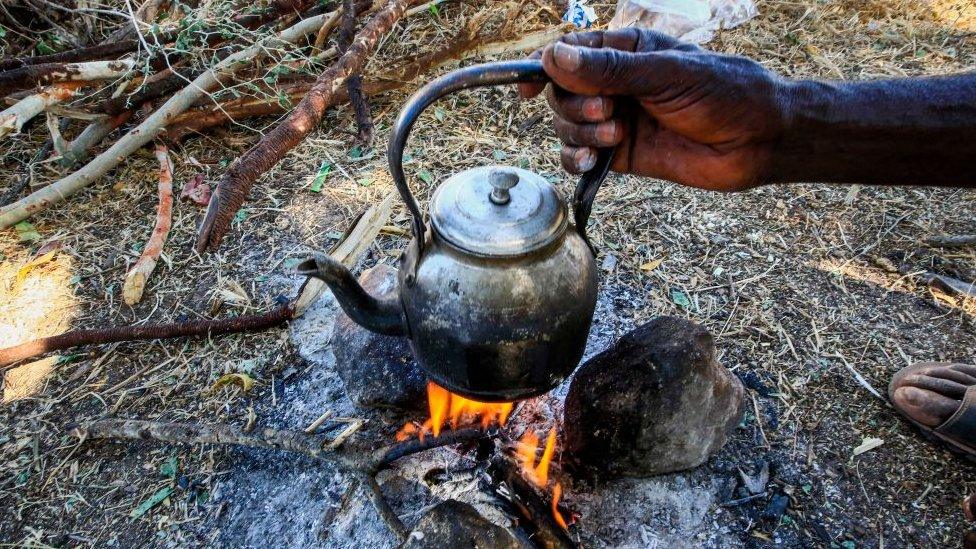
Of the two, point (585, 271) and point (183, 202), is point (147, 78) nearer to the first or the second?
point (183, 202)

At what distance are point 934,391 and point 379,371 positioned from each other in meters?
2.32

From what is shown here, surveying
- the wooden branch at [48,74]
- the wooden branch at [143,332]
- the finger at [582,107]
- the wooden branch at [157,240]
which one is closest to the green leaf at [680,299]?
the finger at [582,107]

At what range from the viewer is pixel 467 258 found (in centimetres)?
168

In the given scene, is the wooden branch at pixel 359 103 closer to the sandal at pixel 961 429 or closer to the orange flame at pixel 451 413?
the orange flame at pixel 451 413

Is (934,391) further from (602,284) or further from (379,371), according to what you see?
(379,371)

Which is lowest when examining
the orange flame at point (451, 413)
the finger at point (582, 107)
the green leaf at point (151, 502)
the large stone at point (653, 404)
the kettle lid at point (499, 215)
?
the green leaf at point (151, 502)

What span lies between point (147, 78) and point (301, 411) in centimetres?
269

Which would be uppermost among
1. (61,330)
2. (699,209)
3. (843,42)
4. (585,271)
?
(585,271)

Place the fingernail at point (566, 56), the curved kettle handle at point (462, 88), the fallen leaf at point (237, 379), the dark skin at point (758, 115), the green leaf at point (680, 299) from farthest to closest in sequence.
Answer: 1. the green leaf at point (680, 299)
2. the fallen leaf at point (237, 379)
3. the dark skin at point (758, 115)
4. the fingernail at point (566, 56)
5. the curved kettle handle at point (462, 88)

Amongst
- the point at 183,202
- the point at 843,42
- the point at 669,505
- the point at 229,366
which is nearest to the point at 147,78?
the point at 183,202

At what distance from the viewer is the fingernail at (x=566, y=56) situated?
162 centimetres

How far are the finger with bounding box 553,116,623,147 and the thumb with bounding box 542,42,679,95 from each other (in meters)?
0.12

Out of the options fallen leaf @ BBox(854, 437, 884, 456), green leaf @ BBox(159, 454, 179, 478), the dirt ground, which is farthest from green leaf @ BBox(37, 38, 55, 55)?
fallen leaf @ BBox(854, 437, 884, 456)

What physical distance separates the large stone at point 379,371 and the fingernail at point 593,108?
1.20 meters
